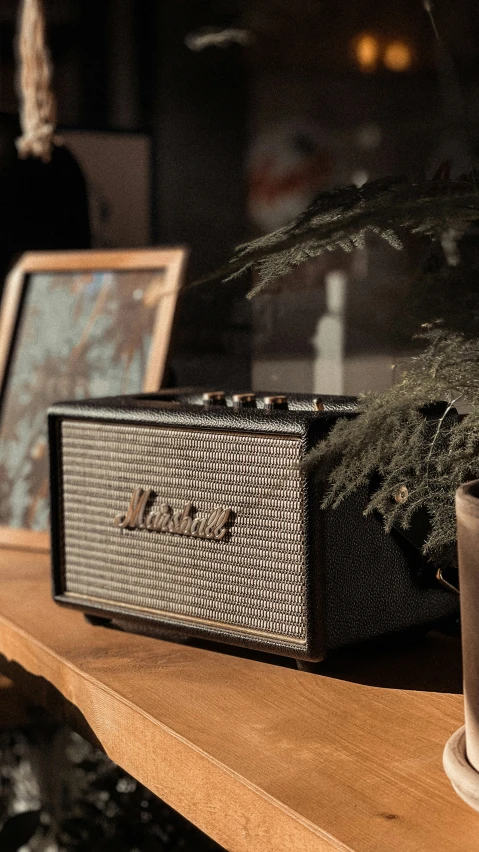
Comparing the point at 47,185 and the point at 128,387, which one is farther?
the point at 47,185

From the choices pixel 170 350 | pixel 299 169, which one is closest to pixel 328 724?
pixel 170 350

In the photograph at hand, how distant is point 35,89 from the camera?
158 centimetres

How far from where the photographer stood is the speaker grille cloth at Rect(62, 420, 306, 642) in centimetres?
77

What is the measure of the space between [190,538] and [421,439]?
10.8 inches

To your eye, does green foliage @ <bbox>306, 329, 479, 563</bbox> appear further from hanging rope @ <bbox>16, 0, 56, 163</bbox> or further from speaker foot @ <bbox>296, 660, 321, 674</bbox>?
hanging rope @ <bbox>16, 0, 56, 163</bbox>

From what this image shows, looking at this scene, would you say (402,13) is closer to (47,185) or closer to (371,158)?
(371,158)

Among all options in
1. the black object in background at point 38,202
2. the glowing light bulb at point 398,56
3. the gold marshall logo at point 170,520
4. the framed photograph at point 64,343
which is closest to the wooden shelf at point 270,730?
the gold marshall logo at point 170,520

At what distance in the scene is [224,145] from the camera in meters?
1.33

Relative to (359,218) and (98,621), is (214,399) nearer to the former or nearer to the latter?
(98,621)

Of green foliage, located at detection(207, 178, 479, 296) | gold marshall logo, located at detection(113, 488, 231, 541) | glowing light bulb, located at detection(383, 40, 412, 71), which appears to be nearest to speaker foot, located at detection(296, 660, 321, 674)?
gold marshall logo, located at detection(113, 488, 231, 541)

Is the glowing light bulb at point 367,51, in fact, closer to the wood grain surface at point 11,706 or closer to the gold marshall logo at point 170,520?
the gold marshall logo at point 170,520

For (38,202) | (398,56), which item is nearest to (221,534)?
(398,56)

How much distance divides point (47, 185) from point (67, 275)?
306mm

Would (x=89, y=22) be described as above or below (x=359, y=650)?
above
